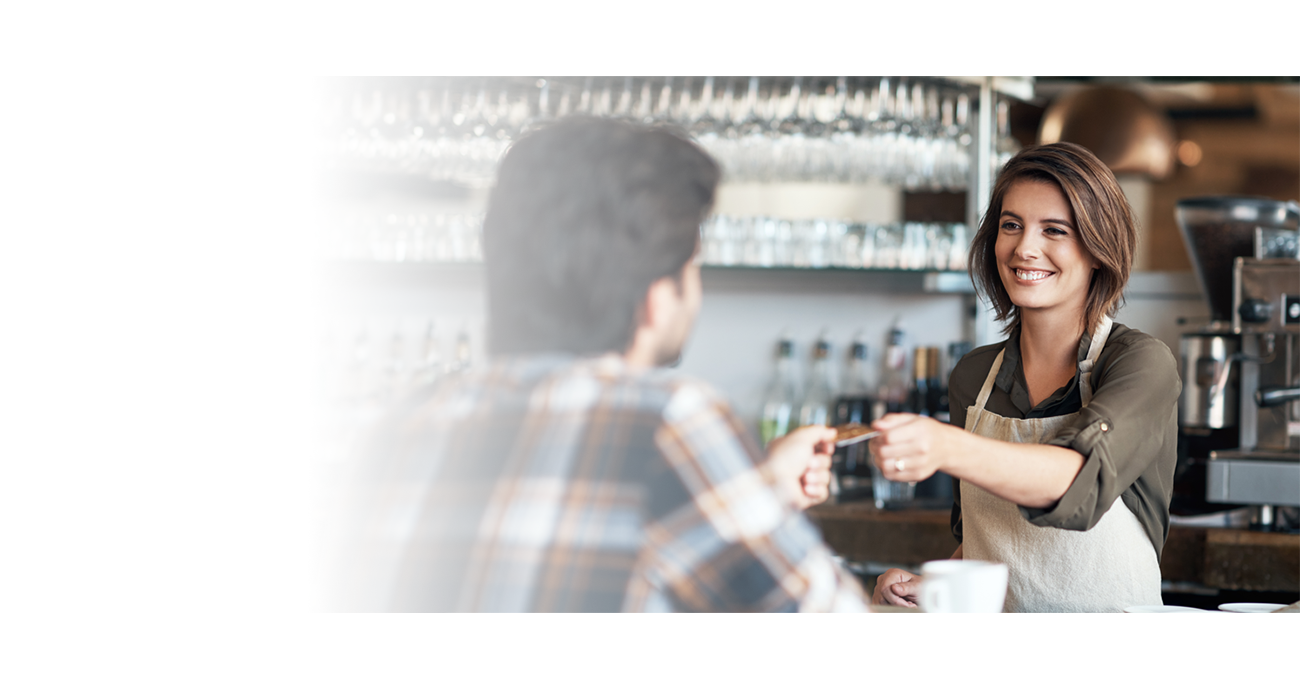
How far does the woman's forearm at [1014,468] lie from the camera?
3.66 feet

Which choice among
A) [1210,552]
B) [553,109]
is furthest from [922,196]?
A: [1210,552]

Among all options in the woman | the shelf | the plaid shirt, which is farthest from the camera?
the shelf

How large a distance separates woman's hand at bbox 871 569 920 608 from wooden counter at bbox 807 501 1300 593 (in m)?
1.06

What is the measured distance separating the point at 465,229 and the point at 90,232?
63.4 inches

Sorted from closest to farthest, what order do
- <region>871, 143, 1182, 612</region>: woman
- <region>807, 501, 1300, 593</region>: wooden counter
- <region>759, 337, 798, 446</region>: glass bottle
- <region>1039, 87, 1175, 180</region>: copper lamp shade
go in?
<region>871, 143, 1182, 612</region>: woman < <region>807, 501, 1300, 593</region>: wooden counter < <region>759, 337, 798, 446</region>: glass bottle < <region>1039, 87, 1175, 180</region>: copper lamp shade

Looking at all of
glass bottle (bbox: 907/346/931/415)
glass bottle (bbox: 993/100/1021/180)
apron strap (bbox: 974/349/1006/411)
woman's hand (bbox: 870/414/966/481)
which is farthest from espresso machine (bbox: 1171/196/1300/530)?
woman's hand (bbox: 870/414/966/481)

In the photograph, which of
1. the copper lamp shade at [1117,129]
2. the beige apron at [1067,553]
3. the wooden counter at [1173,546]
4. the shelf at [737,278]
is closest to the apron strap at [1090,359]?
the beige apron at [1067,553]

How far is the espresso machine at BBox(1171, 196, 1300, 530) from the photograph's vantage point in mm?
2252

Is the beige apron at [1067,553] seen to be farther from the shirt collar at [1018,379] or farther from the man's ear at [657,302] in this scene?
the man's ear at [657,302]

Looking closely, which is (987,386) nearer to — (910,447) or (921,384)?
(910,447)

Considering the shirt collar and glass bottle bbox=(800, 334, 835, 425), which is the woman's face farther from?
glass bottle bbox=(800, 334, 835, 425)

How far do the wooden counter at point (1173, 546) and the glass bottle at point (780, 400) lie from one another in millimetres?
392

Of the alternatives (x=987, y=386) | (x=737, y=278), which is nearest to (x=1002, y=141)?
(x=737, y=278)
